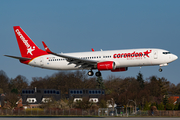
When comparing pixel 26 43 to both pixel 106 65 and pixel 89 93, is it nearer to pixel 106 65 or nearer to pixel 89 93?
pixel 106 65

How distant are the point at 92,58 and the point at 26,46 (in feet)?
51.2

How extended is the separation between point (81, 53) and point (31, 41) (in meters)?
12.7

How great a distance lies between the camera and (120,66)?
5697 cm

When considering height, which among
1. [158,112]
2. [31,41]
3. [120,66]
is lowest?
[158,112]

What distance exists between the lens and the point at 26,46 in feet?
215

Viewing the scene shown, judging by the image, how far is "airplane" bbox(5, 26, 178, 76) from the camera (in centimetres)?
5481

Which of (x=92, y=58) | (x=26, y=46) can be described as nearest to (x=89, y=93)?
(x=26, y=46)

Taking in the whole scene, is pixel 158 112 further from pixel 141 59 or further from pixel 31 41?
pixel 31 41

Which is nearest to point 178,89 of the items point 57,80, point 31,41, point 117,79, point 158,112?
point 117,79

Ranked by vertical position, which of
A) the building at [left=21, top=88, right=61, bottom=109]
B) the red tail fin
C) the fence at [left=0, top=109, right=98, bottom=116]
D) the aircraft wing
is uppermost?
the red tail fin

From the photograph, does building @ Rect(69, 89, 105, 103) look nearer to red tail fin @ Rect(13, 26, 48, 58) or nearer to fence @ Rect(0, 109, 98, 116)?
fence @ Rect(0, 109, 98, 116)

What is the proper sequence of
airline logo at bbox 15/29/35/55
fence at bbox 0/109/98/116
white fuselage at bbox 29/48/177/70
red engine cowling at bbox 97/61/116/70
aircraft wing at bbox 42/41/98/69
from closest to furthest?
1. white fuselage at bbox 29/48/177/70
2. red engine cowling at bbox 97/61/116/70
3. aircraft wing at bbox 42/41/98/69
4. airline logo at bbox 15/29/35/55
5. fence at bbox 0/109/98/116

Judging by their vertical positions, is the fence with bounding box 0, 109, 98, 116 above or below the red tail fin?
below

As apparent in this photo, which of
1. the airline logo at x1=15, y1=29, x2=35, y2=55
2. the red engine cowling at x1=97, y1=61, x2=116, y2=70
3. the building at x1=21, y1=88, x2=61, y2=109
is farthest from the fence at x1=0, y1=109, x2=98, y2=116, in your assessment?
the building at x1=21, y1=88, x2=61, y2=109
